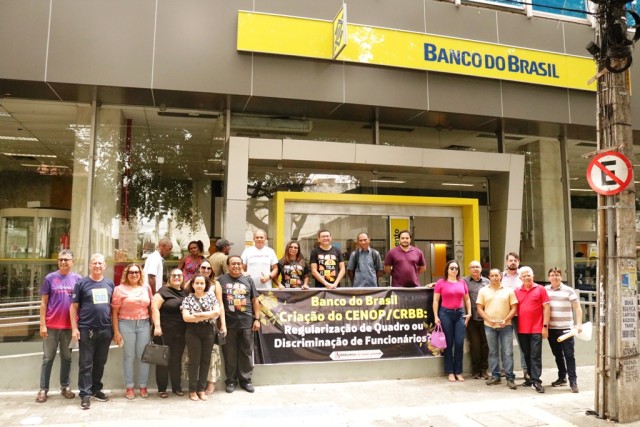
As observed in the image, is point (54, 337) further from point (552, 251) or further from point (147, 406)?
point (552, 251)

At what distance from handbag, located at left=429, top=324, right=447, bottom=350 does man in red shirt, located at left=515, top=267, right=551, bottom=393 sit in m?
1.14

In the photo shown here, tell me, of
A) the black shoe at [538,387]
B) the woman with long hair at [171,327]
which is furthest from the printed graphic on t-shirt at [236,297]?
the black shoe at [538,387]

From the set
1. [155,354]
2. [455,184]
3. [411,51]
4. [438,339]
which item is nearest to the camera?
[155,354]

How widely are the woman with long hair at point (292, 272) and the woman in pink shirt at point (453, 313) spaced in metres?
2.15

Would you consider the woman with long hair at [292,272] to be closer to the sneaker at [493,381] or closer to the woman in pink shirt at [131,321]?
the woman in pink shirt at [131,321]

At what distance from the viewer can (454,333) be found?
791 cm

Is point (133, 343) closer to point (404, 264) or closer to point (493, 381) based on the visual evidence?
point (404, 264)

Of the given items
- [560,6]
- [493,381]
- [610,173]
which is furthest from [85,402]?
[560,6]

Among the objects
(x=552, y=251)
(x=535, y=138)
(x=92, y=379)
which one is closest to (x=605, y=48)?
(x=535, y=138)

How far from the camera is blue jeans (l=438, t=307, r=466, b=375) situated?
7.81 m

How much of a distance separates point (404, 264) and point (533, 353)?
2379mm

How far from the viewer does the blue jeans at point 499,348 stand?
750 cm

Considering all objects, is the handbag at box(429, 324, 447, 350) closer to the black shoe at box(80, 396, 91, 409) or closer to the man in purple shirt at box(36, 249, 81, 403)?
the black shoe at box(80, 396, 91, 409)

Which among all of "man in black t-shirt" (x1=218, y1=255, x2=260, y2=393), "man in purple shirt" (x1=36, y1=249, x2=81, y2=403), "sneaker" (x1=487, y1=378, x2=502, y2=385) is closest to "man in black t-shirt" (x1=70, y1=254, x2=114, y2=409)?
"man in purple shirt" (x1=36, y1=249, x2=81, y2=403)
